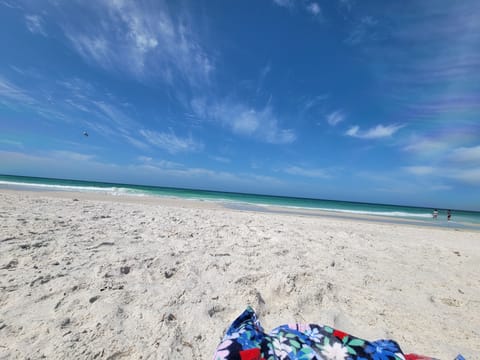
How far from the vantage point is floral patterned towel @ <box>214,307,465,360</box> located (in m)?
1.31

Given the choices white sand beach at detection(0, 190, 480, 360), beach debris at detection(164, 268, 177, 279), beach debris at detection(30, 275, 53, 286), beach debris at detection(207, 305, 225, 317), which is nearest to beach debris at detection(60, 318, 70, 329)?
white sand beach at detection(0, 190, 480, 360)

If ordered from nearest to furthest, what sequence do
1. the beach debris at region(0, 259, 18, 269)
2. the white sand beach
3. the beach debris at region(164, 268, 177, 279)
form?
the white sand beach → the beach debris at region(0, 259, 18, 269) → the beach debris at region(164, 268, 177, 279)

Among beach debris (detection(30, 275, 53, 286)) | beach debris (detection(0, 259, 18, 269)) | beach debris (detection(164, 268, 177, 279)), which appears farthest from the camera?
beach debris (detection(164, 268, 177, 279))

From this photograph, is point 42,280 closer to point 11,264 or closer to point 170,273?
point 11,264

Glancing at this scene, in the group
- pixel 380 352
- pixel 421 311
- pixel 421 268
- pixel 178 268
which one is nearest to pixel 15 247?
pixel 178 268

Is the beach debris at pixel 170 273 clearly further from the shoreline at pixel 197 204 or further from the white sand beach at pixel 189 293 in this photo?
the shoreline at pixel 197 204

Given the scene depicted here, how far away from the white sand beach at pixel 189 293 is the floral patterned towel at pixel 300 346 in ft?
1.43

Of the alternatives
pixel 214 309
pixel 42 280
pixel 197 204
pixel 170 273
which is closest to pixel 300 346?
pixel 214 309

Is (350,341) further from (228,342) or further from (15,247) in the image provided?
(15,247)

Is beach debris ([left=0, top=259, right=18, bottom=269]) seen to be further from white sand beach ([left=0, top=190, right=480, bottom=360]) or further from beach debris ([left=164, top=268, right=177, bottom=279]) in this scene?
beach debris ([left=164, top=268, right=177, bottom=279])

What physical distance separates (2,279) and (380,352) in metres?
3.62

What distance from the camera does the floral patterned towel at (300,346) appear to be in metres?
1.31

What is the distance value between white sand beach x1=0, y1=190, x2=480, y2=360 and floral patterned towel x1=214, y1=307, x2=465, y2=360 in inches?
17.1

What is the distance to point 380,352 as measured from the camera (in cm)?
138
